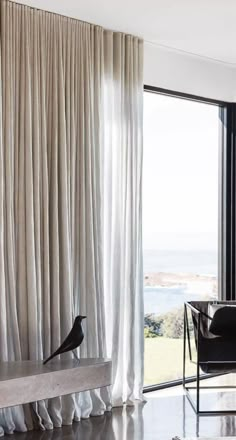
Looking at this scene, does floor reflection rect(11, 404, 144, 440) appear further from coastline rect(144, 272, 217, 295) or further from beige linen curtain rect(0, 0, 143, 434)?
coastline rect(144, 272, 217, 295)

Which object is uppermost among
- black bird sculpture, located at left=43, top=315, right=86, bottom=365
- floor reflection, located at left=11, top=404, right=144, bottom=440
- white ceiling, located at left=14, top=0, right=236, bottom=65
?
white ceiling, located at left=14, top=0, right=236, bottom=65

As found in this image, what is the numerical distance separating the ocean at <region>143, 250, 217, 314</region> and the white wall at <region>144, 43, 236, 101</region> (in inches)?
54.7

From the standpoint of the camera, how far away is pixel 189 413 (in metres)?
4.79

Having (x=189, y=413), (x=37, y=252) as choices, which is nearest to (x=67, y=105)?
(x=37, y=252)

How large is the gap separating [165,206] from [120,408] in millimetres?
1756

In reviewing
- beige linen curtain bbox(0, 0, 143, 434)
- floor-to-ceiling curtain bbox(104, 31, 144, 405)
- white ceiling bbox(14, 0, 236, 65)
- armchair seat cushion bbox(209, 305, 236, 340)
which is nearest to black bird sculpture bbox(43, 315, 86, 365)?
beige linen curtain bbox(0, 0, 143, 434)

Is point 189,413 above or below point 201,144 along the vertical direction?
below

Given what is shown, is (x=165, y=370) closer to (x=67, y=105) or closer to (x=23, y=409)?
(x=23, y=409)

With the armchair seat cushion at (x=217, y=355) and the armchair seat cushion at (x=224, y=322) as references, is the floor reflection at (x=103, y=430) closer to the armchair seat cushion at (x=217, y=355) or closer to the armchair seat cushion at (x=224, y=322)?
the armchair seat cushion at (x=217, y=355)

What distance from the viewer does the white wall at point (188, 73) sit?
17.9 feet

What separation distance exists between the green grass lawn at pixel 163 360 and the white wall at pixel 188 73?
2107 mm

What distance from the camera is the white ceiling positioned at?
444 centimetres

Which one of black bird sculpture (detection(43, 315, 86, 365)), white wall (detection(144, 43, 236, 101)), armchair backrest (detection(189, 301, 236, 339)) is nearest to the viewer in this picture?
black bird sculpture (detection(43, 315, 86, 365))

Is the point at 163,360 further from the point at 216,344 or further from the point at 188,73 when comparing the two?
the point at 188,73
